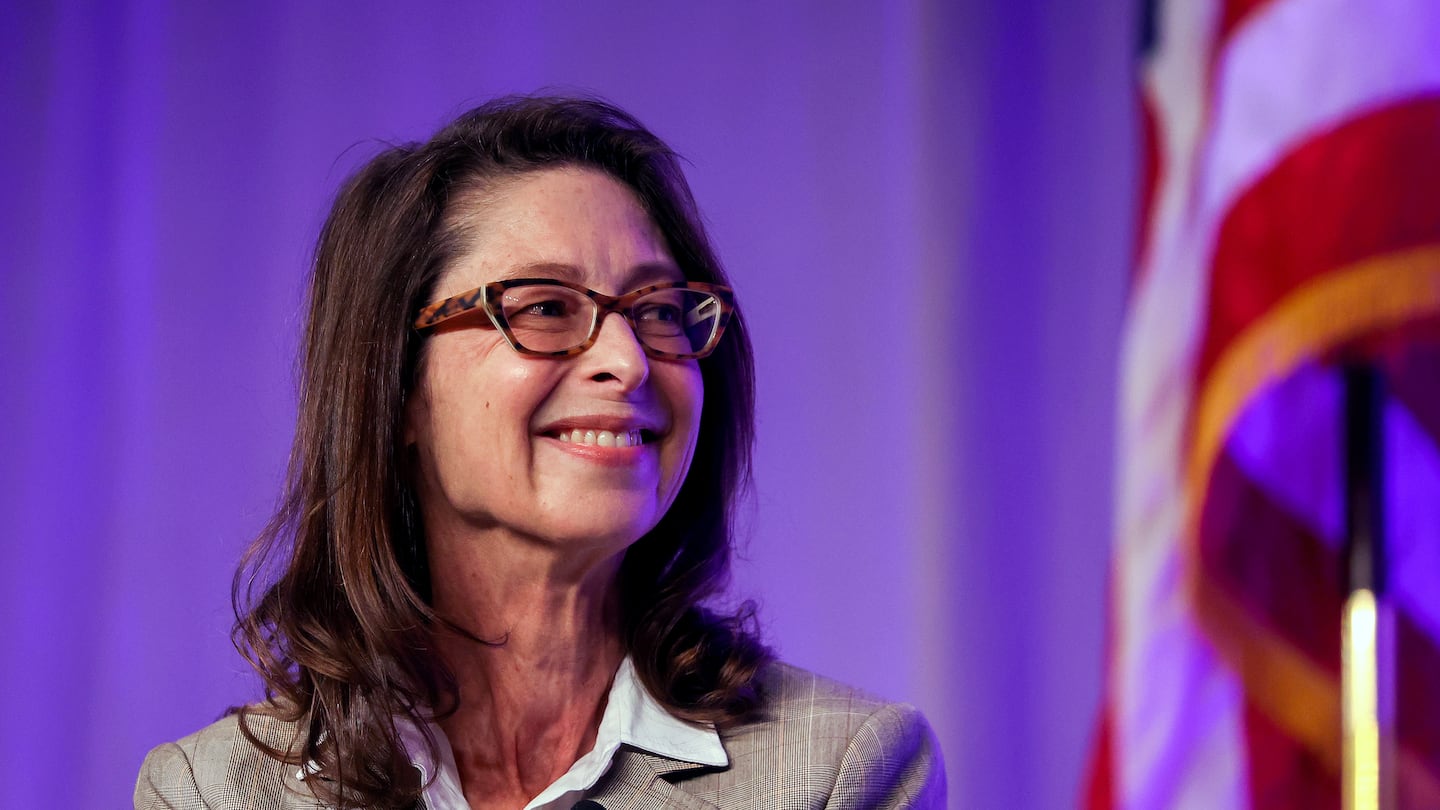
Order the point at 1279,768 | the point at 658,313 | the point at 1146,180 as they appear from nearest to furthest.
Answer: the point at 1279,768 → the point at 1146,180 → the point at 658,313

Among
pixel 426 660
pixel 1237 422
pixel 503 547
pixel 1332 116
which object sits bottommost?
pixel 426 660

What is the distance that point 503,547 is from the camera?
5.98 feet

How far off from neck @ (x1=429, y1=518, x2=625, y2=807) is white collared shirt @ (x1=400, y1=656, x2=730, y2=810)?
0.10 ft

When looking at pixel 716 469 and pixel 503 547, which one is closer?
pixel 503 547

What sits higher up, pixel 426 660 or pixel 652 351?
pixel 652 351

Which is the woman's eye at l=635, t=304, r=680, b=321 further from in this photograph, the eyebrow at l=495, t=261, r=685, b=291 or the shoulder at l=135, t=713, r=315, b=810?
the shoulder at l=135, t=713, r=315, b=810

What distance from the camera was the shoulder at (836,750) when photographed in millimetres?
1806

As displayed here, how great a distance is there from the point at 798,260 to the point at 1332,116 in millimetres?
1470

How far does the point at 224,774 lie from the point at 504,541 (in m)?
0.43

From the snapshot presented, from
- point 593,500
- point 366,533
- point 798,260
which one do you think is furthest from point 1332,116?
point 798,260

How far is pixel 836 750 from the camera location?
1.83 metres

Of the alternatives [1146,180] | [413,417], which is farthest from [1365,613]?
[413,417]

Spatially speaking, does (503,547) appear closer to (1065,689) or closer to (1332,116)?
(1332,116)

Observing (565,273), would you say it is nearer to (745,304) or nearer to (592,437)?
(592,437)
